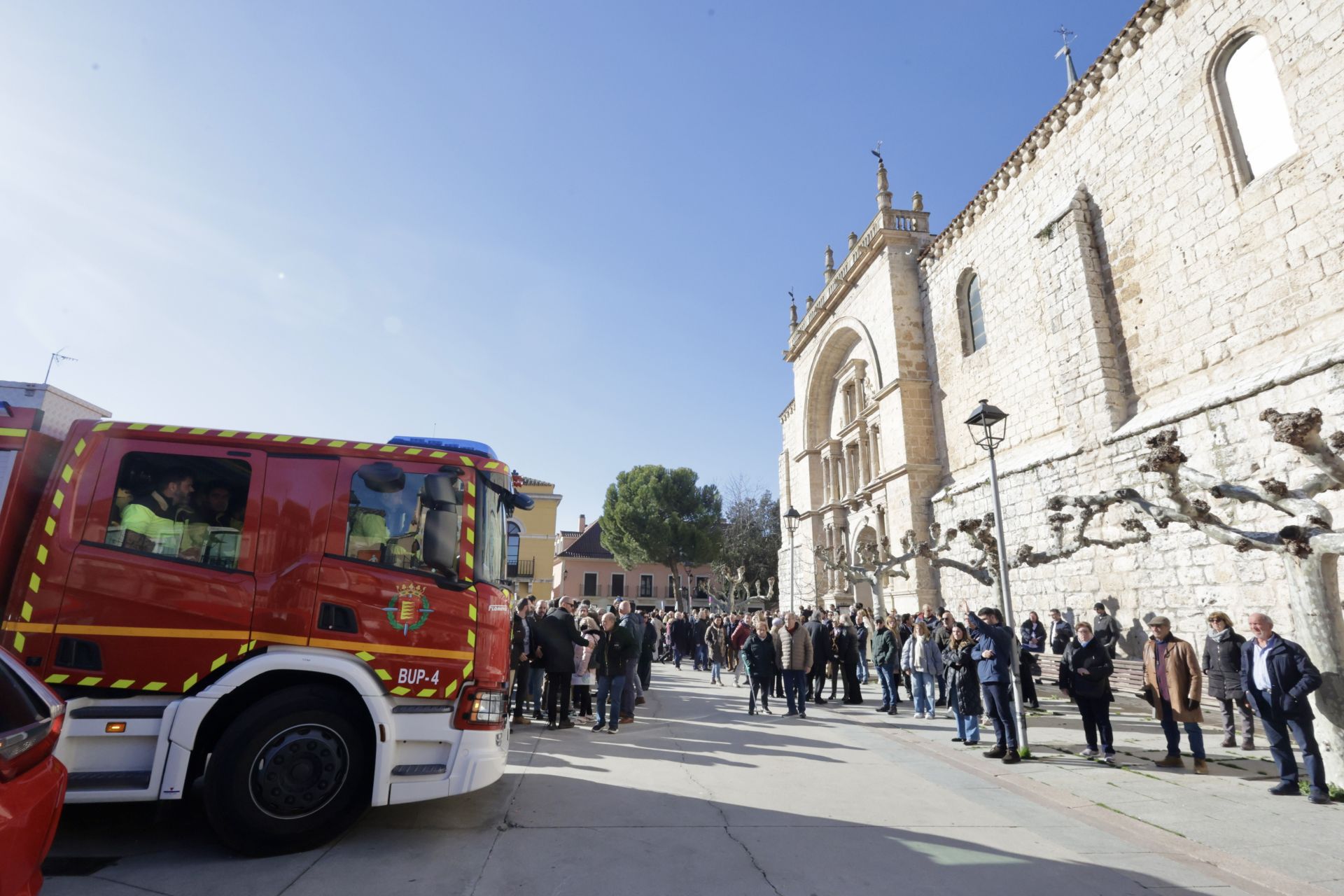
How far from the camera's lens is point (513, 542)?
22.0ft

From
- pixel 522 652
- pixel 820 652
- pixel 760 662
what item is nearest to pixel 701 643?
pixel 820 652

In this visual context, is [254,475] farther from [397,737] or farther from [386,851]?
[386,851]

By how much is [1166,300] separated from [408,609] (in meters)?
14.7

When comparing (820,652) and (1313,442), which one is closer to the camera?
(1313,442)

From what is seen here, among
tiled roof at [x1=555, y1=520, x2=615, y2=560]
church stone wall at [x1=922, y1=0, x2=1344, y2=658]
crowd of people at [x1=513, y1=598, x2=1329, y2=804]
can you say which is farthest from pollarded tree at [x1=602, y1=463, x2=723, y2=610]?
crowd of people at [x1=513, y1=598, x2=1329, y2=804]

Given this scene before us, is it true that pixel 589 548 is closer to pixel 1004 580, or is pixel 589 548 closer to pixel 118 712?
pixel 1004 580

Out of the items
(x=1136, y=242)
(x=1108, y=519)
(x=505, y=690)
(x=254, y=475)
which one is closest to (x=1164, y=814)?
(x=505, y=690)

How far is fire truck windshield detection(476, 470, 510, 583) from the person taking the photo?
487 cm

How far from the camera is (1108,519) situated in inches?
527

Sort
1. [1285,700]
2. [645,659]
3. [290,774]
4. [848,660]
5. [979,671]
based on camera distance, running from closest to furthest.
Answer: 1. [290,774]
2. [1285,700]
3. [979,671]
4. [848,660]
5. [645,659]

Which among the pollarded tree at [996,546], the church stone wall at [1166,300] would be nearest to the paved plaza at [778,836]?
the pollarded tree at [996,546]

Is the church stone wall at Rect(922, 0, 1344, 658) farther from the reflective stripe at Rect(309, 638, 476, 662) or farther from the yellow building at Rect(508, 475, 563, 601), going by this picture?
the yellow building at Rect(508, 475, 563, 601)

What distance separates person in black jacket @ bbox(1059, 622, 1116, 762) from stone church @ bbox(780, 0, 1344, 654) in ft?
16.9

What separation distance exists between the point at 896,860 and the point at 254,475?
4.92 m
